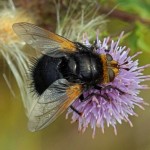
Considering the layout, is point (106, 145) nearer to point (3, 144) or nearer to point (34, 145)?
point (34, 145)

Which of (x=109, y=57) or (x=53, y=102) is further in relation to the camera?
(x=109, y=57)

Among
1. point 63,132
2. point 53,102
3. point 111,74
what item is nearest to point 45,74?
point 53,102

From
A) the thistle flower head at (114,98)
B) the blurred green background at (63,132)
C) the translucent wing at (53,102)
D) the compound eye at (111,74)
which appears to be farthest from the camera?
the blurred green background at (63,132)

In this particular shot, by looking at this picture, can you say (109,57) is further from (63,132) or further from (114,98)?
(63,132)

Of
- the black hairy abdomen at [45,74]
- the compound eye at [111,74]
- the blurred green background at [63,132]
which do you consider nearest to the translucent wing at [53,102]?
the black hairy abdomen at [45,74]

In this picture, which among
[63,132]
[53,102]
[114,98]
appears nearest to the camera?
[53,102]

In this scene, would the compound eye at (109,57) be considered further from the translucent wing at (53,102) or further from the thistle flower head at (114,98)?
the translucent wing at (53,102)

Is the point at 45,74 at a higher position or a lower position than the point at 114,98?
higher
